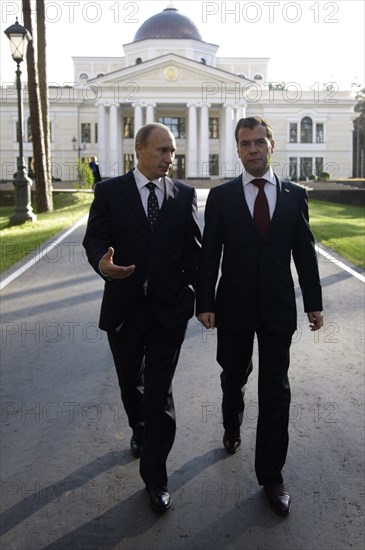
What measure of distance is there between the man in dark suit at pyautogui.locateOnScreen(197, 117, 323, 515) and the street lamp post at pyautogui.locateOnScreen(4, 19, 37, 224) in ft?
60.8

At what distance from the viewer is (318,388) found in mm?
6168

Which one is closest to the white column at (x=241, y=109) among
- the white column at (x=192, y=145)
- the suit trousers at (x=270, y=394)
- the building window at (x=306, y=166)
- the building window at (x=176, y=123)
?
the white column at (x=192, y=145)

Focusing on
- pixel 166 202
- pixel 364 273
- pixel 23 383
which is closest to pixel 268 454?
pixel 166 202

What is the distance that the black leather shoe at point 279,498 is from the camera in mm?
3899

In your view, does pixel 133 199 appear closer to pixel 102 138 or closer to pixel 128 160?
pixel 102 138

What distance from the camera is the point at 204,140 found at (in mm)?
74438

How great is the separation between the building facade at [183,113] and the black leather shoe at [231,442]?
6772 centimetres

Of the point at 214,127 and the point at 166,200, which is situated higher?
the point at 214,127

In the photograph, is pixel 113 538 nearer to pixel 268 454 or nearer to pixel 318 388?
pixel 268 454

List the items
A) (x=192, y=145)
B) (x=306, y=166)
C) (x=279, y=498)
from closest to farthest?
1. (x=279, y=498)
2. (x=192, y=145)
3. (x=306, y=166)

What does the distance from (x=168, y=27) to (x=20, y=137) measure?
6251cm

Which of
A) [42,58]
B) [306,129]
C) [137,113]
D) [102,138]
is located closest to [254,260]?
[42,58]

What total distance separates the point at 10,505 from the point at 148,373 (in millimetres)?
1077

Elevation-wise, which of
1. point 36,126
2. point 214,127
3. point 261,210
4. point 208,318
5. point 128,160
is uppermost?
point 214,127
